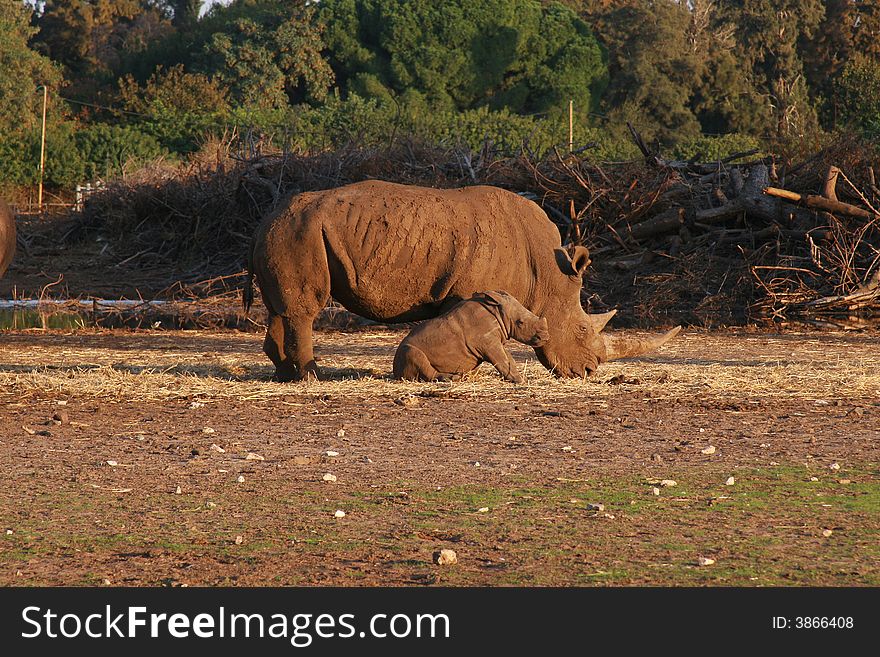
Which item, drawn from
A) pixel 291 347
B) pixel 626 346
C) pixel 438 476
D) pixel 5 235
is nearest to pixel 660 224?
pixel 626 346

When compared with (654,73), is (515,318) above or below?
below

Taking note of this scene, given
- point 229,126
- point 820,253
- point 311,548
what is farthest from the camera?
point 229,126

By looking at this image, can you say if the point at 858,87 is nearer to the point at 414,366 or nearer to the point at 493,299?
the point at 493,299

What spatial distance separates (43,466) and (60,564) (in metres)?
2.49

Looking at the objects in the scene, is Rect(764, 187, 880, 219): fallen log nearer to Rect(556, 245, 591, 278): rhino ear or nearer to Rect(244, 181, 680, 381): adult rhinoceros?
Rect(556, 245, 591, 278): rhino ear

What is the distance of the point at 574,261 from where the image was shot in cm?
1204

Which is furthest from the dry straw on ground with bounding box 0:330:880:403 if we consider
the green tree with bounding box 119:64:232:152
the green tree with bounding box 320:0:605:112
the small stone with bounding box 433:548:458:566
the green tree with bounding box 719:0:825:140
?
the green tree with bounding box 719:0:825:140

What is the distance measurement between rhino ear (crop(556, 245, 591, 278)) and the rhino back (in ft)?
1.10

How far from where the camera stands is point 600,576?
17.9 ft

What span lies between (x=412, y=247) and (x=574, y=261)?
1.49 meters

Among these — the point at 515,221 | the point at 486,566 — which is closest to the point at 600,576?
the point at 486,566

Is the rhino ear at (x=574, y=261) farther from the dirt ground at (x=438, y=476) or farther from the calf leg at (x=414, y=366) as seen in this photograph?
the calf leg at (x=414, y=366)

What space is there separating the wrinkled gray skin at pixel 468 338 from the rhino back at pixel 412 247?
483 millimetres

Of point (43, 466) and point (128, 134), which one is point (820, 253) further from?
point (128, 134)
